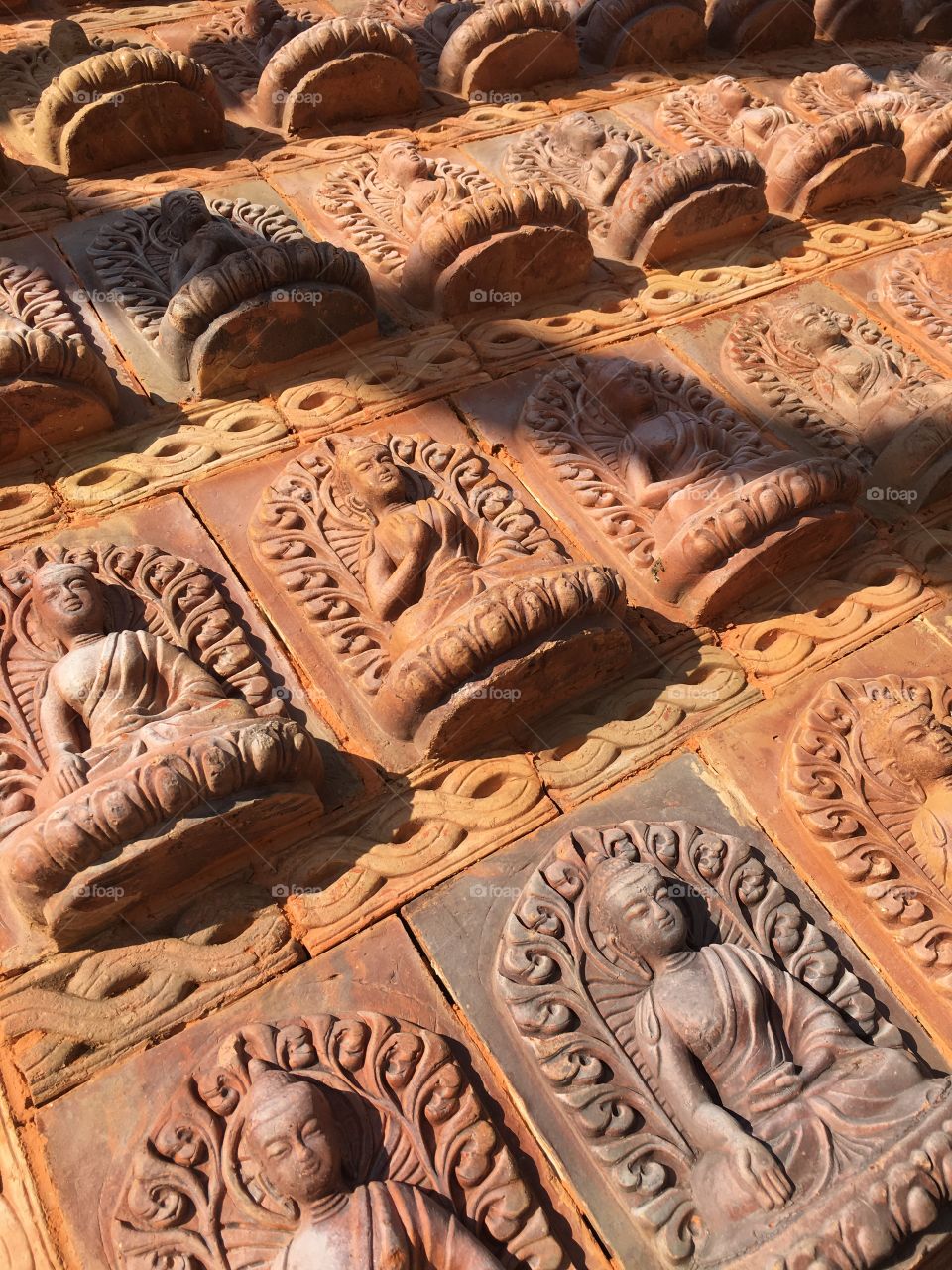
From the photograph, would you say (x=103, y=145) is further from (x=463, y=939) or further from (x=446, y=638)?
(x=463, y=939)

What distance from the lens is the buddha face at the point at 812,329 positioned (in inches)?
214

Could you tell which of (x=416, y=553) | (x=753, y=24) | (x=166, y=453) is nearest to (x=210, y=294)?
(x=166, y=453)

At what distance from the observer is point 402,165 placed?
6.25 m

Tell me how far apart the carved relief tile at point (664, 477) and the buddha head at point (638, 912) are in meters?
1.46

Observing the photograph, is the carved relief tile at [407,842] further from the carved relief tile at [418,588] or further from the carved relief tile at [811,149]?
the carved relief tile at [811,149]

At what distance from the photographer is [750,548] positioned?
4.12 metres

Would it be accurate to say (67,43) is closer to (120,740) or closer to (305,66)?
(305,66)

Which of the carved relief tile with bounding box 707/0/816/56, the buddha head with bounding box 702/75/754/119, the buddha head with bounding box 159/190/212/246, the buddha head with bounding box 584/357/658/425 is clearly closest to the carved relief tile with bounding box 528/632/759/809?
the buddha head with bounding box 584/357/658/425

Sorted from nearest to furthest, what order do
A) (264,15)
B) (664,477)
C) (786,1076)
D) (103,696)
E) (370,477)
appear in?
(786,1076)
(103,696)
(370,477)
(664,477)
(264,15)

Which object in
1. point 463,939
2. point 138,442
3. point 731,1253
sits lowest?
point 731,1253

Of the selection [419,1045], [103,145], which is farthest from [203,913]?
[103,145]

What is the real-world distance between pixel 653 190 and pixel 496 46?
232cm

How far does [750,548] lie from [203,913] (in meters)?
2.64

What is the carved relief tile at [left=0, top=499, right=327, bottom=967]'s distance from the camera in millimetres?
3037
